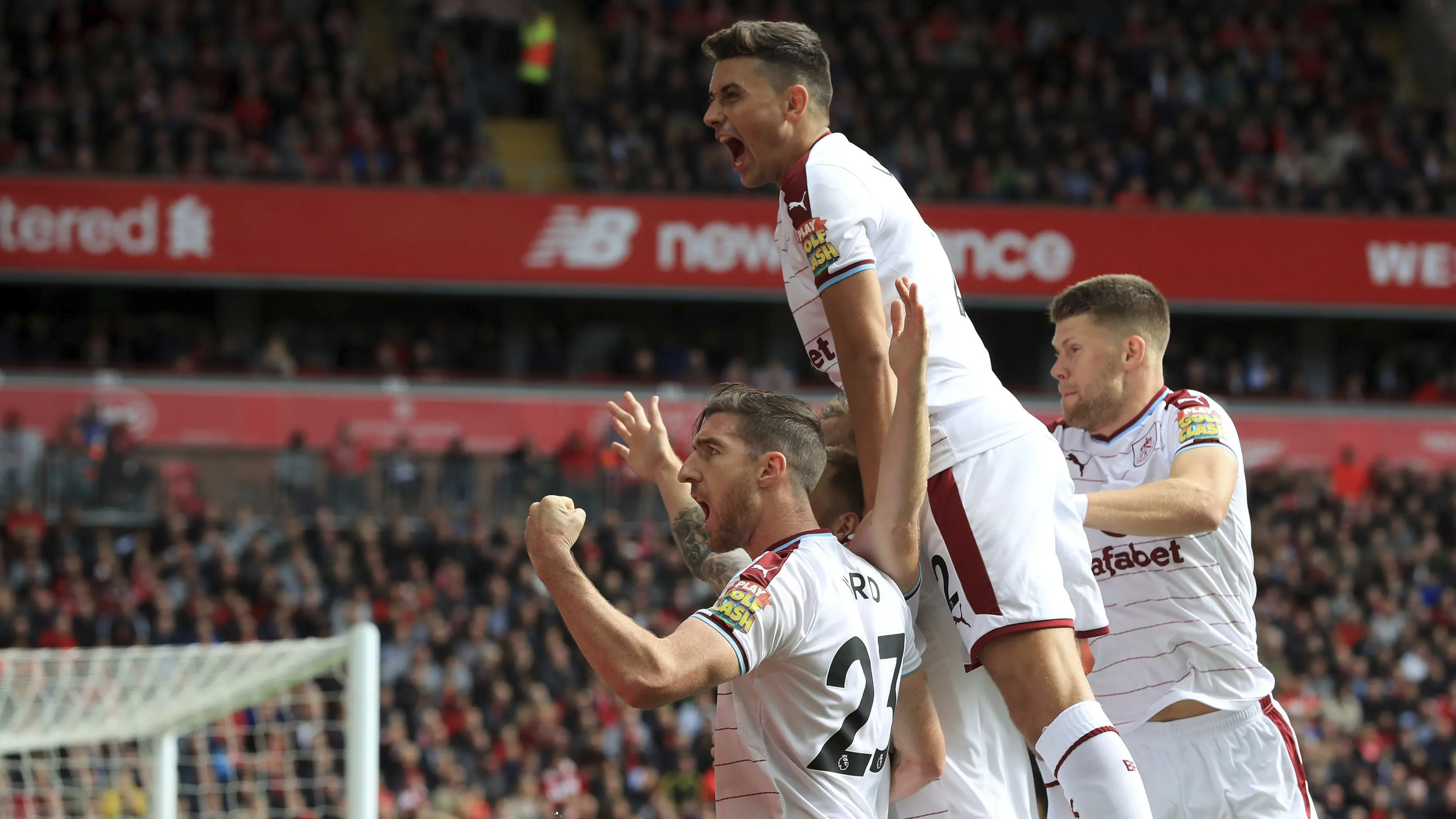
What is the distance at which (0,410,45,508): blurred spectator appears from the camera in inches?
747

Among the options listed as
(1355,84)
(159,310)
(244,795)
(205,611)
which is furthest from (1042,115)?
(244,795)

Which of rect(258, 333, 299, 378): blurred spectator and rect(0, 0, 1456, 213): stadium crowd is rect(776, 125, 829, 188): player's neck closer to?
rect(258, 333, 299, 378): blurred spectator

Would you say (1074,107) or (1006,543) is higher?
(1074,107)

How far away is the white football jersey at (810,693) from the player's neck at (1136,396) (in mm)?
1485

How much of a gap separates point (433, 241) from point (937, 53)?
10.2 meters

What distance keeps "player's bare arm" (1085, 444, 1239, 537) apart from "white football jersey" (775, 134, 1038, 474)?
0.35 meters

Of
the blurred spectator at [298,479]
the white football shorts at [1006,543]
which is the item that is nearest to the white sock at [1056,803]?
the white football shorts at [1006,543]

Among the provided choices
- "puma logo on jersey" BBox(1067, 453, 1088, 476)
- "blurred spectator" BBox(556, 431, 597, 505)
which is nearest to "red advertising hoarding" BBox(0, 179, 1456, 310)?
"blurred spectator" BBox(556, 431, 597, 505)

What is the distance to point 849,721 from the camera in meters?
3.64

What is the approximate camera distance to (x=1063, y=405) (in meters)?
4.90

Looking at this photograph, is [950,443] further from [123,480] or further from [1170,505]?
[123,480]

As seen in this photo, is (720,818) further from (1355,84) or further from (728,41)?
(1355,84)

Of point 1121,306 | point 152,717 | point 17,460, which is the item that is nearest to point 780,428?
point 1121,306

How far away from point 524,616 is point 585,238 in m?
9.71
